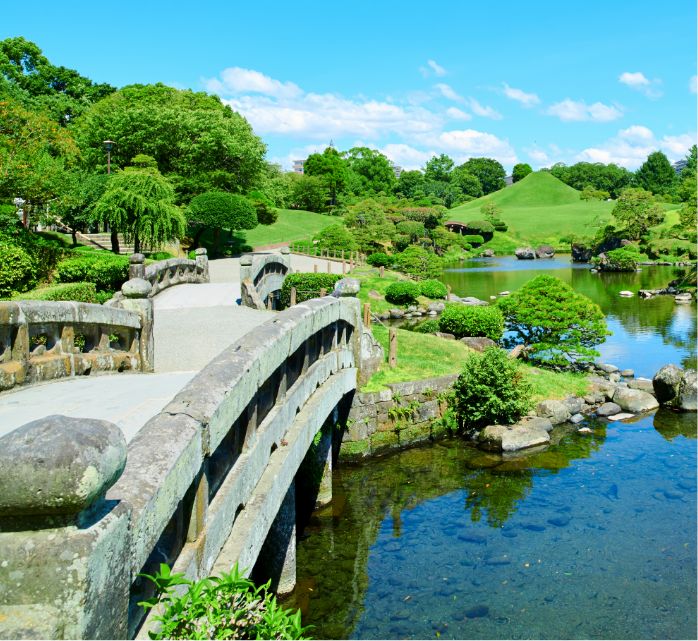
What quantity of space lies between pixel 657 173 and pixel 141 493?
138564mm

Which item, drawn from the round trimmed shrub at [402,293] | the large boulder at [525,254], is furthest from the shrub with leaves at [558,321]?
the large boulder at [525,254]

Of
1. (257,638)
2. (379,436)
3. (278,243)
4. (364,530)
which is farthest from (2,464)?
(278,243)

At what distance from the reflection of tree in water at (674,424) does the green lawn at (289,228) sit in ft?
160

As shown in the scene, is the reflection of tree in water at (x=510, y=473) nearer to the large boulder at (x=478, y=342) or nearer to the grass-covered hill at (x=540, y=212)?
the large boulder at (x=478, y=342)

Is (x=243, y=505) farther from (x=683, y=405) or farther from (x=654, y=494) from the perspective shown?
(x=683, y=405)

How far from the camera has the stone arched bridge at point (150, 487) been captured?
284 centimetres

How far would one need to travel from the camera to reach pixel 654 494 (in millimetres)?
14602

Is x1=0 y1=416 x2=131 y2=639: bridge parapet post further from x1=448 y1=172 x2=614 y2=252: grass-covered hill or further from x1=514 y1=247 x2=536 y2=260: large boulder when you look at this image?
x1=448 y1=172 x2=614 y2=252: grass-covered hill

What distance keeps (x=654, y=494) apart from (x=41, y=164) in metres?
21.8

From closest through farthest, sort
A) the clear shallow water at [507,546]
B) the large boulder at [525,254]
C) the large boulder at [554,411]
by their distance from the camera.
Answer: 1. the clear shallow water at [507,546]
2. the large boulder at [554,411]
3. the large boulder at [525,254]

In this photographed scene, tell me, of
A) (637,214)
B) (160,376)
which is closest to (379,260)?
(637,214)

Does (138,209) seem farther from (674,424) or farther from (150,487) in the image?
(150,487)

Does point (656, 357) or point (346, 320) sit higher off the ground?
point (346, 320)

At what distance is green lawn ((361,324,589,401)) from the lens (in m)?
17.9
